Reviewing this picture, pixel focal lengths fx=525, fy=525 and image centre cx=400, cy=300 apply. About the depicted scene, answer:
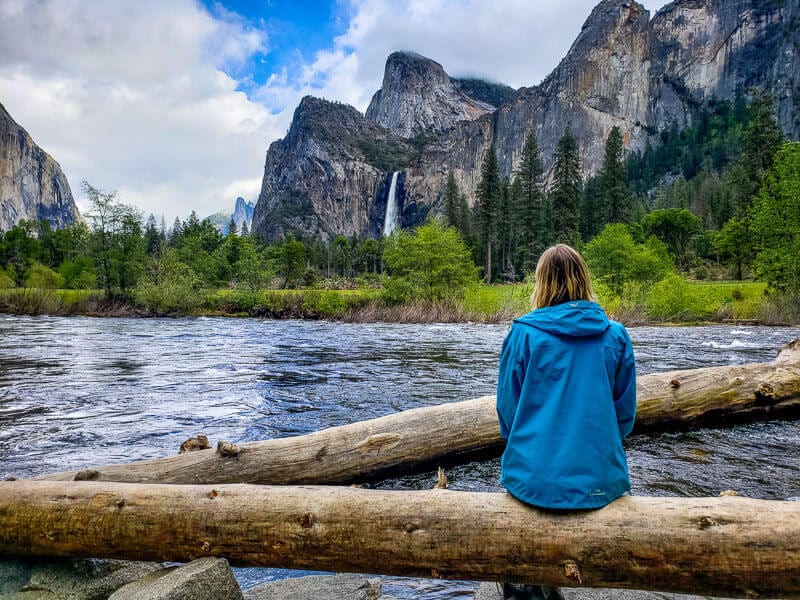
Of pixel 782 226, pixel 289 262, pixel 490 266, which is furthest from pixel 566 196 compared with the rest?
pixel 289 262

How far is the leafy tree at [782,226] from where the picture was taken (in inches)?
1219

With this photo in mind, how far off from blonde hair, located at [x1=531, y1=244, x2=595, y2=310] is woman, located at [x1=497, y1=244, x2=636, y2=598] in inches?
3.6

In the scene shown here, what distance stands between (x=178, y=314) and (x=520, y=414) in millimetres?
39847

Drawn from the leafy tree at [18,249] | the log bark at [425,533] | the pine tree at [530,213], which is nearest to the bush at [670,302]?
the pine tree at [530,213]

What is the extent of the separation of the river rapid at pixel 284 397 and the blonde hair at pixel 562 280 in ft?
7.44

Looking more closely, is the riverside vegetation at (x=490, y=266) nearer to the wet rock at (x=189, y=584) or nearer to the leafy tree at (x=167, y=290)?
the leafy tree at (x=167, y=290)

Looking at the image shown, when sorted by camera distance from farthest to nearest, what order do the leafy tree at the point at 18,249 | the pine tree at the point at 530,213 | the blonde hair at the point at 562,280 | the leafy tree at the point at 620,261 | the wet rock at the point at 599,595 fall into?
the leafy tree at the point at 18,249, the pine tree at the point at 530,213, the leafy tree at the point at 620,261, the wet rock at the point at 599,595, the blonde hair at the point at 562,280

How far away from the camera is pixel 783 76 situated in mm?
134750

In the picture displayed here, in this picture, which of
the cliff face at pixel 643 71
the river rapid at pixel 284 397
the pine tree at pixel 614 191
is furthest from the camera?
the cliff face at pixel 643 71

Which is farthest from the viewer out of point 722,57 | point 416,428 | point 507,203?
point 722,57

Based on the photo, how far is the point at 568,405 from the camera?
2.84m

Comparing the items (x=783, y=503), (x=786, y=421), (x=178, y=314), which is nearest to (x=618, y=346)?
(x=783, y=503)

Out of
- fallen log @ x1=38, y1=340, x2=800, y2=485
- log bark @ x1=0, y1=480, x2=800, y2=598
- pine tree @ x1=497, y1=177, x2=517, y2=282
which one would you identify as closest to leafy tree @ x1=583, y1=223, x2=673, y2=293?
pine tree @ x1=497, y1=177, x2=517, y2=282

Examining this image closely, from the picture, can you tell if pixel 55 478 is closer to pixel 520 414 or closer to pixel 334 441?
pixel 334 441
